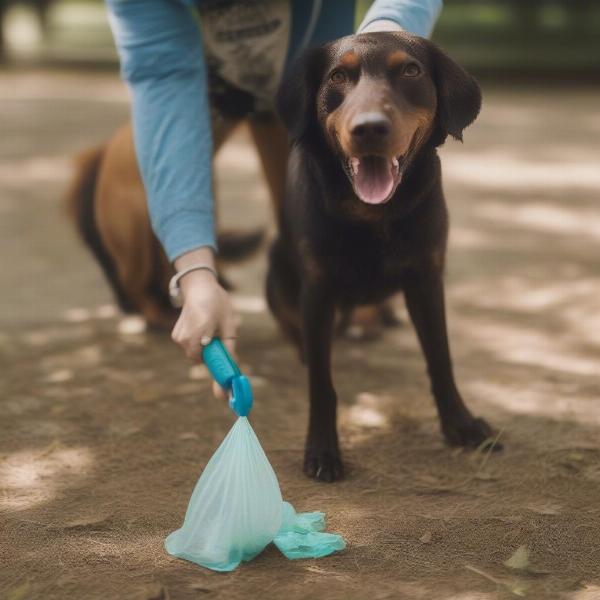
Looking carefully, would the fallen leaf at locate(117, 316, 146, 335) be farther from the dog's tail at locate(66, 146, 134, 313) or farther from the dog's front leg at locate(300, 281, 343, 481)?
the dog's front leg at locate(300, 281, 343, 481)

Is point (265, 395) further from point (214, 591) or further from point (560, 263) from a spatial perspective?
point (560, 263)

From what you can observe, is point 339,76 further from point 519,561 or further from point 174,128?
point 519,561

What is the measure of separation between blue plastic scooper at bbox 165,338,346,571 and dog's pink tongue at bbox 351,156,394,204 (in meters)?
0.51

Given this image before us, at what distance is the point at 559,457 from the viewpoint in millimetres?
2662

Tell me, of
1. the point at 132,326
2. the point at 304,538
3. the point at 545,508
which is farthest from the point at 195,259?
the point at 132,326

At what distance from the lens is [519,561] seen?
211 centimetres

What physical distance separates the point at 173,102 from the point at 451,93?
0.75 m

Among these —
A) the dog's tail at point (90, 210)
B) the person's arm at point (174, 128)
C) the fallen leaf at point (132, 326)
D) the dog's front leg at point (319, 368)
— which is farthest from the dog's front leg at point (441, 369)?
the dog's tail at point (90, 210)

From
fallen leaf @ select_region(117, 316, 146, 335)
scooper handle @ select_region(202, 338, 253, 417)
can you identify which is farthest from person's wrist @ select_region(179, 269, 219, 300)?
fallen leaf @ select_region(117, 316, 146, 335)

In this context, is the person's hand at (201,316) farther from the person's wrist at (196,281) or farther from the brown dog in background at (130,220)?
the brown dog in background at (130,220)

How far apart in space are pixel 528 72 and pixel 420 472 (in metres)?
9.12

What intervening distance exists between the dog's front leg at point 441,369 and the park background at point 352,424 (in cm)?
6

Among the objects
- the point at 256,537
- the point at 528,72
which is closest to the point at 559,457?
the point at 256,537

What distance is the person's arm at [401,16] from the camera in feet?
8.53
